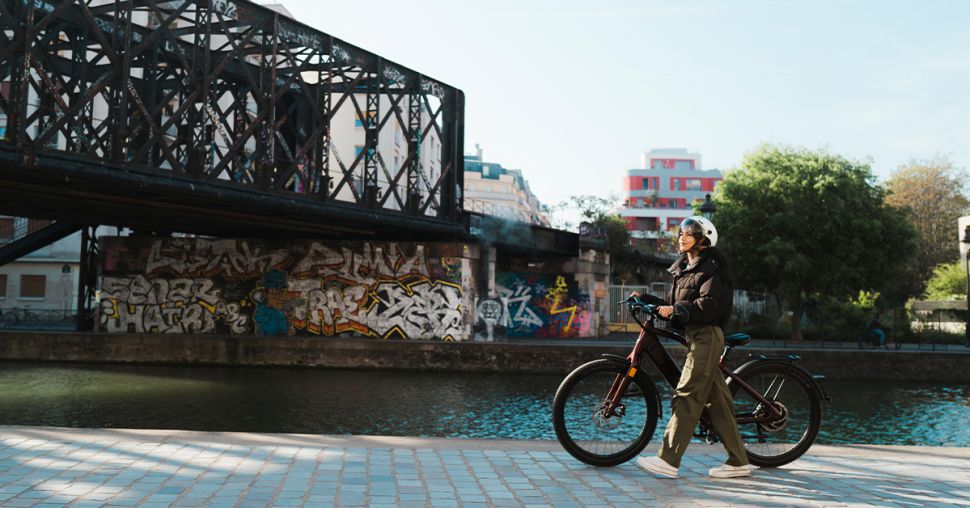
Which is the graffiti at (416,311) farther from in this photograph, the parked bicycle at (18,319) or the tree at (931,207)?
the tree at (931,207)

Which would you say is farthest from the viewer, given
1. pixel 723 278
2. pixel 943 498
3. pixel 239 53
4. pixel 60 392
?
pixel 239 53

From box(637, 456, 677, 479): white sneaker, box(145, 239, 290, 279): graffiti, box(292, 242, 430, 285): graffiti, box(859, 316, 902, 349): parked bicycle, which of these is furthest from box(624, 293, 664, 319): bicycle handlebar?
box(859, 316, 902, 349): parked bicycle

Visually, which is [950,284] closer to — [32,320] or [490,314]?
[490,314]

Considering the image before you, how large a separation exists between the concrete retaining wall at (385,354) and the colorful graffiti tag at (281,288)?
320 centimetres

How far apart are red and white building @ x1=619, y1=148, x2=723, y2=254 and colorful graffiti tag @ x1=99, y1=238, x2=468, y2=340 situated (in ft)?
273

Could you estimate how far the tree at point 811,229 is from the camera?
3316 centimetres

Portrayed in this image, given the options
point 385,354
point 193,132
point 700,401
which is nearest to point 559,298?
point 385,354

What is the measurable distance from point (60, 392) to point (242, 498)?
1301cm

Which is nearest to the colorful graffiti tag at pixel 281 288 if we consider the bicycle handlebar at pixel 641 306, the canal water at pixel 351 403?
the canal water at pixel 351 403

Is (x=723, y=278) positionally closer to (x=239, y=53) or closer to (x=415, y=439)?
(x=415, y=439)

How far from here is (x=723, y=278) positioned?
559 cm

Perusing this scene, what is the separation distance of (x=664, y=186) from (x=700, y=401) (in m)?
114

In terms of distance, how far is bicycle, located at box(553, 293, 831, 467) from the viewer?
581 cm

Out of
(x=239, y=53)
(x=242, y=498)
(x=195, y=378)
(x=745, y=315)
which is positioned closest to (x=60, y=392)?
(x=195, y=378)
